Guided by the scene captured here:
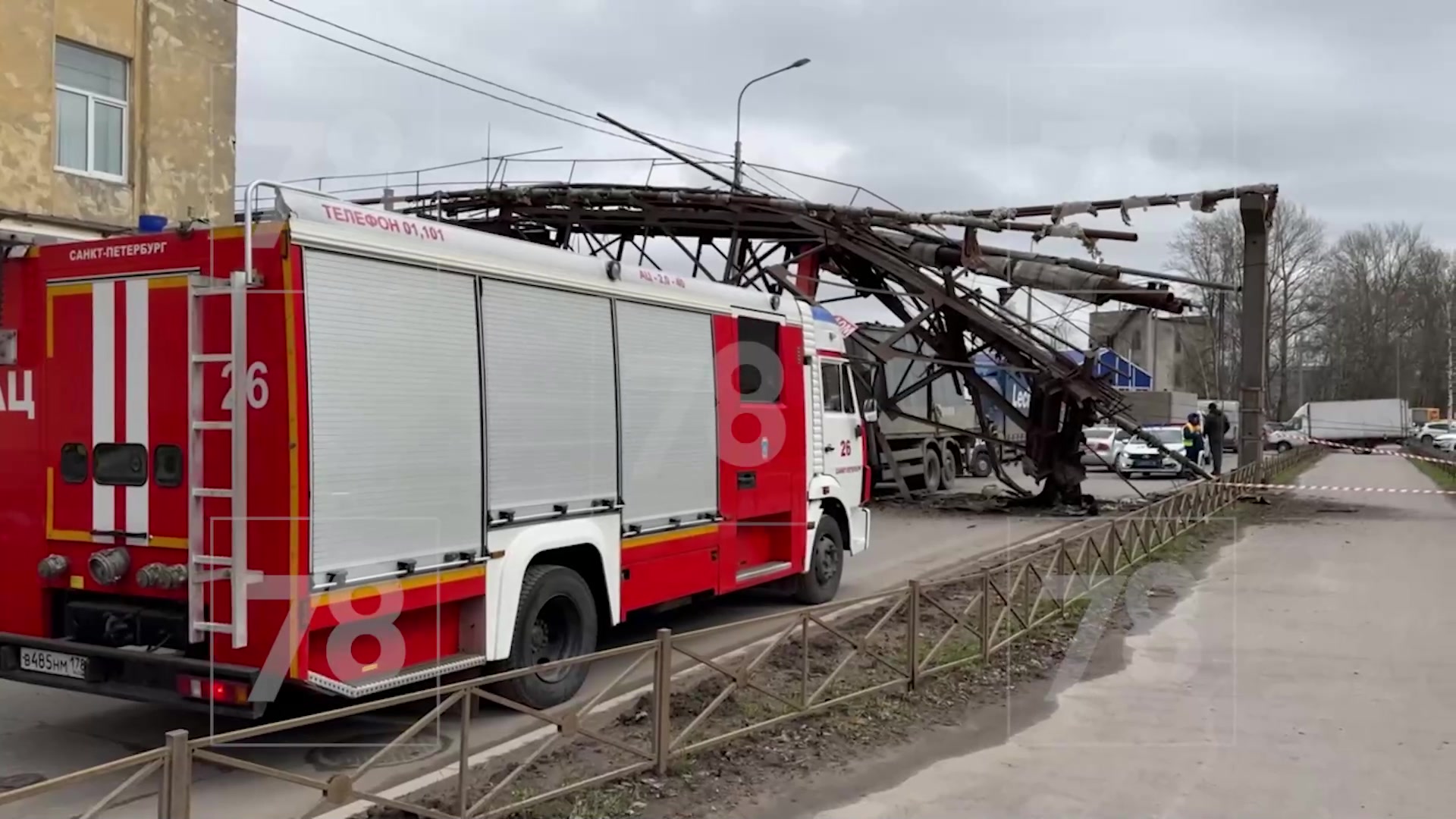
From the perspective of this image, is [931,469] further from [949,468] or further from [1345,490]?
[1345,490]

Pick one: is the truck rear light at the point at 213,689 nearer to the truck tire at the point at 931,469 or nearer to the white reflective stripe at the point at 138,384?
the white reflective stripe at the point at 138,384

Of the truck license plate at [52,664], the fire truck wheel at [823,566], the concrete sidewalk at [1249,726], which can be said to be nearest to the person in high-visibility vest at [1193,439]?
the concrete sidewalk at [1249,726]

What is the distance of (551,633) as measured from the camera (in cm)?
711

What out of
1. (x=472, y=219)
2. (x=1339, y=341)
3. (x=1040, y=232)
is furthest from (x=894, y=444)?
(x=1339, y=341)

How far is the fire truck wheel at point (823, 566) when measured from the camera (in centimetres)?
1058

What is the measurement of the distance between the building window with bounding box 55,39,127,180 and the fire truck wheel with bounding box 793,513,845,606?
11.1 m

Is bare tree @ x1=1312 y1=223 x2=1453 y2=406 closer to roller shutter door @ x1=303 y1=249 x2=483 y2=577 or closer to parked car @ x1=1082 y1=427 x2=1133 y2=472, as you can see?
parked car @ x1=1082 y1=427 x2=1133 y2=472

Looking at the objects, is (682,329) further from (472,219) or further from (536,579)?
(472,219)

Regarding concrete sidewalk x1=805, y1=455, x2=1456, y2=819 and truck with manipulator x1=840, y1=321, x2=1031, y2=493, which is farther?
truck with manipulator x1=840, y1=321, x2=1031, y2=493

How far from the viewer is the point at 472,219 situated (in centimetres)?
2223

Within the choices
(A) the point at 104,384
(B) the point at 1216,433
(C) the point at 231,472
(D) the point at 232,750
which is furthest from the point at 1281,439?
(A) the point at 104,384

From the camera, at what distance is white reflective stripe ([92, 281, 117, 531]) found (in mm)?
5801

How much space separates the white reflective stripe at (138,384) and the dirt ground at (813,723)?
2086mm

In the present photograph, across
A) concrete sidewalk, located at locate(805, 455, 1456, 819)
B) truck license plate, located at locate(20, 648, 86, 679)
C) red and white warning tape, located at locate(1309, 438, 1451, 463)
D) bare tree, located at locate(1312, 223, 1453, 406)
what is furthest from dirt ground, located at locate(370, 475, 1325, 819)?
bare tree, located at locate(1312, 223, 1453, 406)
